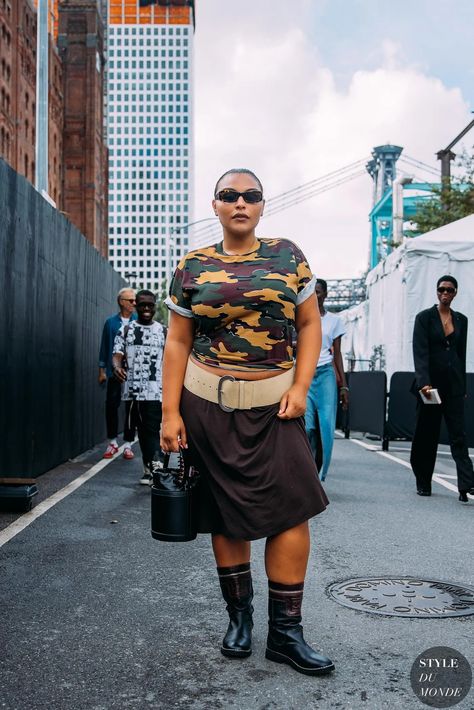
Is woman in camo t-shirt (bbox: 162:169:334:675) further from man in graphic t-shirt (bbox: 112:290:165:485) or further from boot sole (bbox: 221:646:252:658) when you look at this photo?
man in graphic t-shirt (bbox: 112:290:165:485)

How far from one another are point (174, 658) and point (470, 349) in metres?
12.1

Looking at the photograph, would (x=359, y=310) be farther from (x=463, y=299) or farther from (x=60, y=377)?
(x=60, y=377)

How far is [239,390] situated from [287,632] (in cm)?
93

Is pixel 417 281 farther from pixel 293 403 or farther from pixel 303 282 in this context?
pixel 293 403

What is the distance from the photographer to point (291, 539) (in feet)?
11.5

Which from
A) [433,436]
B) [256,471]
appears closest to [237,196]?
[256,471]

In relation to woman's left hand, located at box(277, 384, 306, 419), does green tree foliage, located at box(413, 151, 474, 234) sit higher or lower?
higher

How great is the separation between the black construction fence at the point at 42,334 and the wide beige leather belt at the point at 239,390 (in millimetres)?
4449

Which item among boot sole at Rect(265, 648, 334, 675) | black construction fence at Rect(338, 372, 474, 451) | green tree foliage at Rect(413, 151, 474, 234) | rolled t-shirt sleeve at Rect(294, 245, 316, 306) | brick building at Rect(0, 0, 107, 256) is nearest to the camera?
boot sole at Rect(265, 648, 334, 675)

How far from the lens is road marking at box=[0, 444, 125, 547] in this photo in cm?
604

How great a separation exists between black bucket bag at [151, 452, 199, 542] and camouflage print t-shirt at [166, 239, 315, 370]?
48 centimetres

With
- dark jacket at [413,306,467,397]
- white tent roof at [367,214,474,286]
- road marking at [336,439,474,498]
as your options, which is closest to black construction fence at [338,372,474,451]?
road marking at [336,439,474,498]

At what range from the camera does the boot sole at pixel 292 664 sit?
11.0ft

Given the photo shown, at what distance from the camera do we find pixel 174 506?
3.53m
